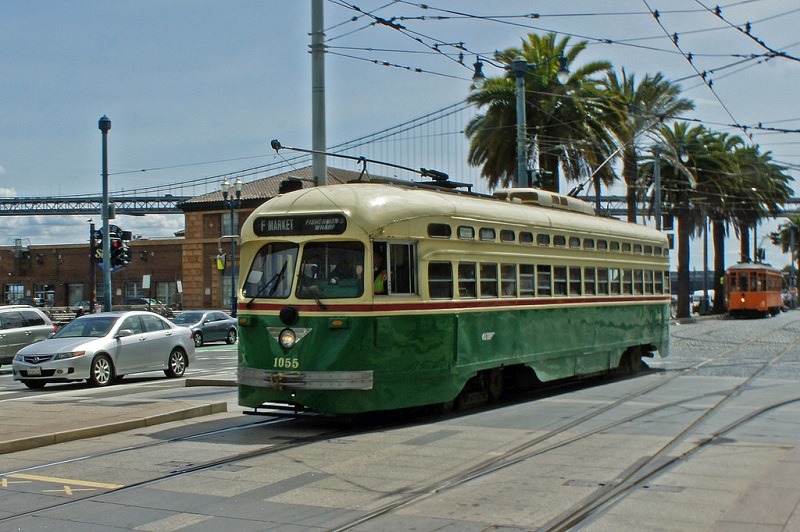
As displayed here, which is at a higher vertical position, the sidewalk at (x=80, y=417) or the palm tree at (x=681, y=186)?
the palm tree at (x=681, y=186)

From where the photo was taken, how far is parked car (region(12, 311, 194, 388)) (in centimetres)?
1872

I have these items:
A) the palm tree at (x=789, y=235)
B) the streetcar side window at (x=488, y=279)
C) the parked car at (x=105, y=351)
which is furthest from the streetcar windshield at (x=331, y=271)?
the palm tree at (x=789, y=235)

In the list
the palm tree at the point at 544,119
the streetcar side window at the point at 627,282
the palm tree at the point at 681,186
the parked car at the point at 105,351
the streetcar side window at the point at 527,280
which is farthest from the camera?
the palm tree at the point at 681,186

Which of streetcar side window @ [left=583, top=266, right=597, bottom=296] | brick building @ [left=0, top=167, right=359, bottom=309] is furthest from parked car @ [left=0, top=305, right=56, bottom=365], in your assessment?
brick building @ [left=0, top=167, right=359, bottom=309]

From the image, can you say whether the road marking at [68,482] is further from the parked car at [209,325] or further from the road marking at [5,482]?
the parked car at [209,325]

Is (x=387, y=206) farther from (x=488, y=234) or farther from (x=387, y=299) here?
(x=488, y=234)

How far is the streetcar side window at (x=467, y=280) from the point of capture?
13329 mm

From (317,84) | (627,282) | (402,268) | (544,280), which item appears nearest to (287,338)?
(402,268)

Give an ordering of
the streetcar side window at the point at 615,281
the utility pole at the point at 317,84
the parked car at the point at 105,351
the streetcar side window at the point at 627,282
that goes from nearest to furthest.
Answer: the utility pole at the point at 317,84 < the streetcar side window at the point at 615,281 < the parked car at the point at 105,351 < the streetcar side window at the point at 627,282

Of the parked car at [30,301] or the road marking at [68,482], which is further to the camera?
the parked car at [30,301]

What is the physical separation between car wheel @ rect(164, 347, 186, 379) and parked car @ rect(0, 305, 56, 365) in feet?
16.9

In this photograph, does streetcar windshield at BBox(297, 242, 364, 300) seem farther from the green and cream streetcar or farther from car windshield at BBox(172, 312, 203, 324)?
car windshield at BBox(172, 312, 203, 324)

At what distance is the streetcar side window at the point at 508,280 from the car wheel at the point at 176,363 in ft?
30.6

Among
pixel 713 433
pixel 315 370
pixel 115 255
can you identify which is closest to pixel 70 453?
pixel 315 370
